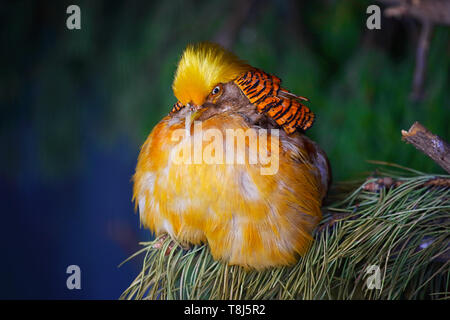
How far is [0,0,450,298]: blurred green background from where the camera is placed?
1529 millimetres

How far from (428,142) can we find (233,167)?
0.36 metres

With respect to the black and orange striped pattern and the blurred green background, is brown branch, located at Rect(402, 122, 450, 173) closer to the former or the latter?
the black and orange striped pattern

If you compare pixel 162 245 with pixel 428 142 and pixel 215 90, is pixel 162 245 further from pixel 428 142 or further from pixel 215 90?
pixel 428 142

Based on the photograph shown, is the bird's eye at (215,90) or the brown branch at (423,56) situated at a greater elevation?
the brown branch at (423,56)

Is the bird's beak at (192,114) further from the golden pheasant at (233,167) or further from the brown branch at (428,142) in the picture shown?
the brown branch at (428,142)

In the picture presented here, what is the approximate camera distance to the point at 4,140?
1763mm

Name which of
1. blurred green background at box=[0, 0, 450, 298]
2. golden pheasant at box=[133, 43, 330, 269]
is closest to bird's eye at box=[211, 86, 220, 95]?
golden pheasant at box=[133, 43, 330, 269]

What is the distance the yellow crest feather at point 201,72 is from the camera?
928 mm

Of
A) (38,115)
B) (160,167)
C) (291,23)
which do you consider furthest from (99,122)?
(160,167)

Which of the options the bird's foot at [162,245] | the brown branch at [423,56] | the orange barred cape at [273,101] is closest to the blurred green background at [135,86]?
the brown branch at [423,56]

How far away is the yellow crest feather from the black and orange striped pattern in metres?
0.04

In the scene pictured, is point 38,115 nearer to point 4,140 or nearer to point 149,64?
point 4,140

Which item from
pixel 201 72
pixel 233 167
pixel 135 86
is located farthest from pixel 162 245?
pixel 135 86

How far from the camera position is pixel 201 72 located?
931 millimetres
